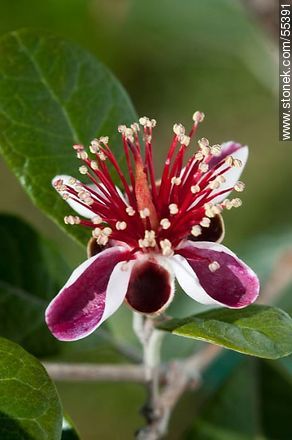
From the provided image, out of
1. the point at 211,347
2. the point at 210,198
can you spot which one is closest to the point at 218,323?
the point at 210,198

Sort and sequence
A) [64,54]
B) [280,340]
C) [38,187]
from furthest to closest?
[64,54] → [38,187] → [280,340]

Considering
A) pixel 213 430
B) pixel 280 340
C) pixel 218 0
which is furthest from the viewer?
pixel 218 0

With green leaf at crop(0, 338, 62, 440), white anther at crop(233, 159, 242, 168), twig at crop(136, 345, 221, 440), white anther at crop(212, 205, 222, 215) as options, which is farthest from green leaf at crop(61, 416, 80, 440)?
white anther at crop(233, 159, 242, 168)

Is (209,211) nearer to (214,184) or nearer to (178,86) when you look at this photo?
(214,184)

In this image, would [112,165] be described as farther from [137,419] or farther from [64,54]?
[137,419]

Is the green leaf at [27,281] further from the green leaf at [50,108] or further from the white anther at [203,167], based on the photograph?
the white anther at [203,167]

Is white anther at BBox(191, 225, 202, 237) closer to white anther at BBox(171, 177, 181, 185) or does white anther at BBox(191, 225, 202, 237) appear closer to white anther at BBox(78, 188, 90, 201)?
white anther at BBox(171, 177, 181, 185)

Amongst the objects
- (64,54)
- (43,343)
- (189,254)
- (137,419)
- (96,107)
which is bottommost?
(137,419)

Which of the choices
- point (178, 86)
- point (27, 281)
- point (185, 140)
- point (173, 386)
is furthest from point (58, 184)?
point (178, 86)
